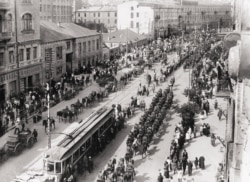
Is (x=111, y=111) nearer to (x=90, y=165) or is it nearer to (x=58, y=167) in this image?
(x=90, y=165)

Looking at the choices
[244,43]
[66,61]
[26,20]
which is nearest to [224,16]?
[66,61]

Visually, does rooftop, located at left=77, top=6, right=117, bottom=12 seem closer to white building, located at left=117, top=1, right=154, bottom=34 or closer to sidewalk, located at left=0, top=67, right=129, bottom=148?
white building, located at left=117, top=1, right=154, bottom=34

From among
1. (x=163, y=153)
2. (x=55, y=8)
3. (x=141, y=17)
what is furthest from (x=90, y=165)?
(x=55, y=8)

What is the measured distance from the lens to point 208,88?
41.3m

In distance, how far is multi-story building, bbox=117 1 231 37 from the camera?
98.8 m

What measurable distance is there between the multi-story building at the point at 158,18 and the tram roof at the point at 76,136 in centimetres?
6894

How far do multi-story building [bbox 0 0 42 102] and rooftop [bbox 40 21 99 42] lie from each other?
3603 millimetres

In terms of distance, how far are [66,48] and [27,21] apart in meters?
10.6

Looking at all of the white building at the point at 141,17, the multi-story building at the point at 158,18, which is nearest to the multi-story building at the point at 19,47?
the multi-story building at the point at 158,18

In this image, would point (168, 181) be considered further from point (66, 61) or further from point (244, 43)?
point (66, 61)

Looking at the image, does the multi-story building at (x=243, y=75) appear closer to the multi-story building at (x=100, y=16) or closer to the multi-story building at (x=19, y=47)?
the multi-story building at (x=19, y=47)

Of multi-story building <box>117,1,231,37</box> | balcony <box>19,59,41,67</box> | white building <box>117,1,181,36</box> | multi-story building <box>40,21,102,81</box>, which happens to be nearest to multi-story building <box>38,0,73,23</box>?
multi-story building <box>117,1,231,37</box>

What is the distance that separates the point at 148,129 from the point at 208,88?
17463mm

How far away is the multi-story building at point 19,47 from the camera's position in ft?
117
